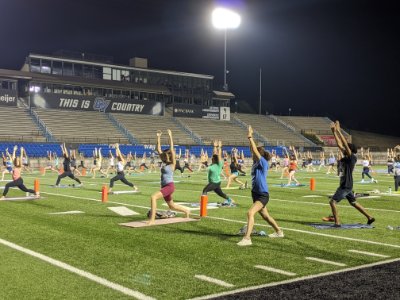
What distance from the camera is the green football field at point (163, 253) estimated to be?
20.2 ft

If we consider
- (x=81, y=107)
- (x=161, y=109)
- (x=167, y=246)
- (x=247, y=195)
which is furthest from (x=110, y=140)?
(x=167, y=246)

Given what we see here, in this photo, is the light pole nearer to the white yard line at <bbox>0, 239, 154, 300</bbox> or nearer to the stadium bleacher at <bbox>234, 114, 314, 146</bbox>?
the stadium bleacher at <bbox>234, 114, 314, 146</bbox>

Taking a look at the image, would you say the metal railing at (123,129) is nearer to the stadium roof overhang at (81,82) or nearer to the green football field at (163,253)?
the stadium roof overhang at (81,82)

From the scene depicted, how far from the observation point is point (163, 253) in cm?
808

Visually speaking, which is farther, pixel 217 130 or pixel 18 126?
pixel 217 130

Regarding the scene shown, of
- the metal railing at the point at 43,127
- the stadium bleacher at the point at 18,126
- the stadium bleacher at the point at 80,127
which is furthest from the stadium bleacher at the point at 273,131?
the stadium bleacher at the point at 18,126

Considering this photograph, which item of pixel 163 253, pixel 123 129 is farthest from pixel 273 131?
pixel 163 253

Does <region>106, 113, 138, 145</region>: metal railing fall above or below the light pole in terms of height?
below

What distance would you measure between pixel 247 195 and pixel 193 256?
11218 millimetres

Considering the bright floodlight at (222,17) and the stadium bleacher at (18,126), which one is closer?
the stadium bleacher at (18,126)

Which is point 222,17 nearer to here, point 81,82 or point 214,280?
point 81,82

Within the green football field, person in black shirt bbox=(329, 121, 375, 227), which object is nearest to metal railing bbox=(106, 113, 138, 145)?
the green football field

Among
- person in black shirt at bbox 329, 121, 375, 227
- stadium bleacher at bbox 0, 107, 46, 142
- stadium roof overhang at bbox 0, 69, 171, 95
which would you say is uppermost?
stadium roof overhang at bbox 0, 69, 171, 95

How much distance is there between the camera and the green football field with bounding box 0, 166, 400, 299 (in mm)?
6148
